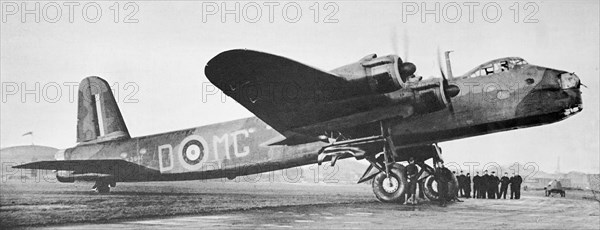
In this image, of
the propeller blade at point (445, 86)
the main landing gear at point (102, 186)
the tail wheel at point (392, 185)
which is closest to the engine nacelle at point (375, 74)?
the propeller blade at point (445, 86)

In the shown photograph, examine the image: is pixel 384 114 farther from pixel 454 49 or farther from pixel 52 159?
pixel 52 159

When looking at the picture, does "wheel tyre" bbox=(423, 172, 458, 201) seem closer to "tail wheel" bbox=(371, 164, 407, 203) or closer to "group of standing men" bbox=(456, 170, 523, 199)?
"group of standing men" bbox=(456, 170, 523, 199)

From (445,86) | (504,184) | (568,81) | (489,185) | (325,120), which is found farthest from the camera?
(489,185)

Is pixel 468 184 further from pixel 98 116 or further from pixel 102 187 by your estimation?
pixel 98 116

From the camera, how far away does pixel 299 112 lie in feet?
26.3

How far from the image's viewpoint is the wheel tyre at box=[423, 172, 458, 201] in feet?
28.9

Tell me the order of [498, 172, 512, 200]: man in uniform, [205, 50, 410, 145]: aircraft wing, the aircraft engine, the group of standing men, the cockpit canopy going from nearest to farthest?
1. [205, 50, 410, 145]: aircraft wing
2. the aircraft engine
3. the cockpit canopy
4. [498, 172, 512, 200]: man in uniform
5. the group of standing men

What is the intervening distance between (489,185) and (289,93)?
389cm

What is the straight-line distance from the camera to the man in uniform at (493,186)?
8.78 metres

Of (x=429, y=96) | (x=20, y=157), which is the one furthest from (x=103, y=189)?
(x=429, y=96)

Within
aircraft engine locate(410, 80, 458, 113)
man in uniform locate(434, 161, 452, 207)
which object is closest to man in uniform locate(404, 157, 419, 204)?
man in uniform locate(434, 161, 452, 207)

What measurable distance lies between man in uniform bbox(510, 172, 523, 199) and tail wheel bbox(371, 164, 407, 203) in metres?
1.90

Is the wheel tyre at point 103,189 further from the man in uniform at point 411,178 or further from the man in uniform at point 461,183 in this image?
the man in uniform at point 461,183

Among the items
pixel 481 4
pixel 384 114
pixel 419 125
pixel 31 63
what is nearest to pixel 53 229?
pixel 31 63
